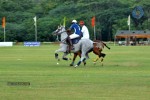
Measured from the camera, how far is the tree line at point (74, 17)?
106 m

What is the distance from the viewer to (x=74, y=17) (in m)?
111

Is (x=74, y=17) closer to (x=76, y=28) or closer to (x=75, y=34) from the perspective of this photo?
(x=76, y=28)

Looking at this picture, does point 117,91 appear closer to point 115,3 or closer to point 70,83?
point 70,83

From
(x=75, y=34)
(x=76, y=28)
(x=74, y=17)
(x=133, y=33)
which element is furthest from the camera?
(x=74, y=17)

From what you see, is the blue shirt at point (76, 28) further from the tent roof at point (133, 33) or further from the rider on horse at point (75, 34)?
the tent roof at point (133, 33)

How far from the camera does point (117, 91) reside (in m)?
13.9

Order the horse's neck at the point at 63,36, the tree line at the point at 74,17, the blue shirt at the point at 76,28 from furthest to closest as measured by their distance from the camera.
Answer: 1. the tree line at the point at 74,17
2. the horse's neck at the point at 63,36
3. the blue shirt at the point at 76,28

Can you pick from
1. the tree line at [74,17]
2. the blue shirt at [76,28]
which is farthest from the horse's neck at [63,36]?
the tree line at [74,17]

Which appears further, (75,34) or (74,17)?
(74,17)

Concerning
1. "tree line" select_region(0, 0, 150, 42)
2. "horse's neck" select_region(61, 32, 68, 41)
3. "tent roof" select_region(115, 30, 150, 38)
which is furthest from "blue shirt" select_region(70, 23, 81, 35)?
"tree line" select_region(0, 0, 150, 42)

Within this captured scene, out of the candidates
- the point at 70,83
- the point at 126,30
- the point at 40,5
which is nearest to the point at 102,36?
the point at 126,30

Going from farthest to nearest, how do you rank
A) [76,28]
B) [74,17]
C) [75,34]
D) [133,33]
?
[74,17]
[133,33]
[76,28]
[75,34]

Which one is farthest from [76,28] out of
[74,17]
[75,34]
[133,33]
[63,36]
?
[74,17]

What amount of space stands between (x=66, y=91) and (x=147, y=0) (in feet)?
330
